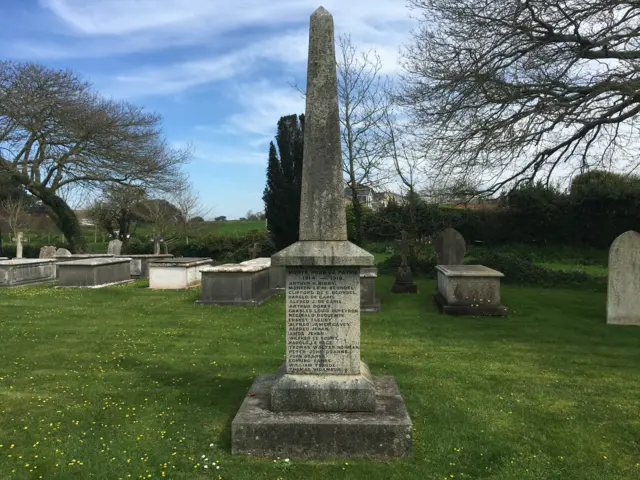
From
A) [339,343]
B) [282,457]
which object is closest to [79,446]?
[282,457]

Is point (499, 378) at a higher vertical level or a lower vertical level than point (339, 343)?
lower

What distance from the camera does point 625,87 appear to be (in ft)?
31.7

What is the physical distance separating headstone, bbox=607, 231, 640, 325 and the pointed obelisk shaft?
7.74m

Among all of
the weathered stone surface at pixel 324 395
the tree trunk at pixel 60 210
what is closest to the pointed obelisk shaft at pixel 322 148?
the weathered stone surface at pixel 324 395

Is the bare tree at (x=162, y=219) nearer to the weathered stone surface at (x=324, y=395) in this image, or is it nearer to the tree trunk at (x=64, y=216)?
the tree trunk at (x=64, y=216)

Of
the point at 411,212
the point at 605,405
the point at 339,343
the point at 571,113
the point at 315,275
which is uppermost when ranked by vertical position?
the point at 571,113

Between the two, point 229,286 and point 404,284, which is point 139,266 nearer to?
point 229,286

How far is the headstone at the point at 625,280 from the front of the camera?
9414 millimetres

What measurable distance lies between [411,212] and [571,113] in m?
8.57

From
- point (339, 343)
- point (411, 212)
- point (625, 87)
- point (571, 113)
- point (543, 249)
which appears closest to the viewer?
point (339, 343)

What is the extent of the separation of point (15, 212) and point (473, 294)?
1184 inches

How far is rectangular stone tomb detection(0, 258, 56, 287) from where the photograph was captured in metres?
16.0

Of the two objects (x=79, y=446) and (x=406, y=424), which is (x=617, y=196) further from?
(x=79, y=446)

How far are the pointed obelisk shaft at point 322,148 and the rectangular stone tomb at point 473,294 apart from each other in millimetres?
7238
